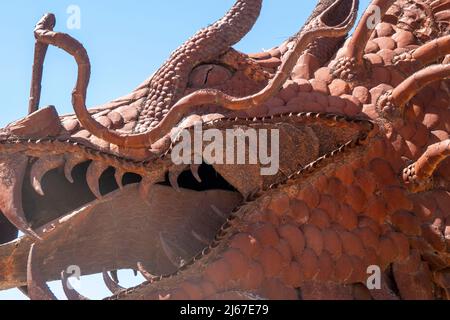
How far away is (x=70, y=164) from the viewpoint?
15.5 ft

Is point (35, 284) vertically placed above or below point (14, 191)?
below

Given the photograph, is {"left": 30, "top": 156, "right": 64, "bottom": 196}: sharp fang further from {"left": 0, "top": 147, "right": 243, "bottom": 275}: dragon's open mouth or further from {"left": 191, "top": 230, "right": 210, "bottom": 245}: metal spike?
{"left": 191, "top": 230, "right": 210, "bottom": 245}: metal spike

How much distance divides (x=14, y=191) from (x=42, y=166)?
0.65 feet

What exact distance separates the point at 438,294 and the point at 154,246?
1.79 metres

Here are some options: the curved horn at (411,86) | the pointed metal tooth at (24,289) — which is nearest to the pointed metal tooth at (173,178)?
the pointed metal tooth at (24,289)

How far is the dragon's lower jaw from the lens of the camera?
472cm

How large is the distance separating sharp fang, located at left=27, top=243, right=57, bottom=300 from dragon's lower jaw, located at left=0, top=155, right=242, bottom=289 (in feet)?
0.22

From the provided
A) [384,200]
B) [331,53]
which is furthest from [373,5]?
[384,200]

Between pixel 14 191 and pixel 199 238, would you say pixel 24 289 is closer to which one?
pixel 14 191

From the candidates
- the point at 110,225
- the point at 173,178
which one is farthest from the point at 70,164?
the point at 173,178

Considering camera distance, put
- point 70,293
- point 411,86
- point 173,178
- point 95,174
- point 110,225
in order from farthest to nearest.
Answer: point 411,86, point 110,225, point 173,178, point 95,174, point 70,293

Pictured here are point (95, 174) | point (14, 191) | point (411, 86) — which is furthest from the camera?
point (411, 86)
